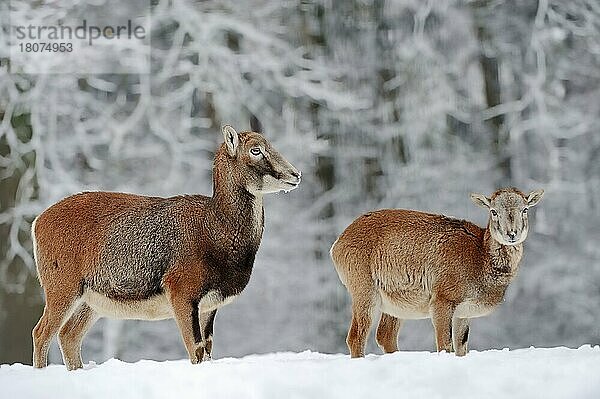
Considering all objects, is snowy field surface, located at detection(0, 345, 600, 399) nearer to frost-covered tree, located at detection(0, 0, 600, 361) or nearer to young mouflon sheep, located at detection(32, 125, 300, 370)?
young mouflon sheep, located at detection(32, 125, 300, 370)

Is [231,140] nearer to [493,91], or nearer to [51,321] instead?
[51,321]

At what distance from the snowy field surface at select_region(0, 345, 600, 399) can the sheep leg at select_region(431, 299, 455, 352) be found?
371mm

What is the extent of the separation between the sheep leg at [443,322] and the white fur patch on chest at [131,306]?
80 cm

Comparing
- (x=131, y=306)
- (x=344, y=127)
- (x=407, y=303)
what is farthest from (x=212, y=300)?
(x=344, y=127)

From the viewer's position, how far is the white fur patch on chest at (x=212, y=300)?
3.01 metres

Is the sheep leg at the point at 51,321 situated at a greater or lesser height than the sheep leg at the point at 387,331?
greater

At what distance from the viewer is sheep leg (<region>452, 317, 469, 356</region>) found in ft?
11.0

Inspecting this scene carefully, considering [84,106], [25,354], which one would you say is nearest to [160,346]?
[25,354]

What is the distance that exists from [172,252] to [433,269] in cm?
80

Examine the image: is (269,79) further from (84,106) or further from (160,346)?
(160,346)

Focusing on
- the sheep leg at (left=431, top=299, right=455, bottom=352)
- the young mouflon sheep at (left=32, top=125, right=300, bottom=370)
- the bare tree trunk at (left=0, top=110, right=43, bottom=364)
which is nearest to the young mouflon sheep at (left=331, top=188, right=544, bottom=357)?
the sheep leg at (left=431, top=299, right=455, bottom=352)

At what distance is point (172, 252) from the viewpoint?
3.05m

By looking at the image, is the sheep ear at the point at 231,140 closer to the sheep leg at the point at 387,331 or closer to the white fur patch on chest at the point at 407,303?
the white fur patch on chest at the point at 407,303

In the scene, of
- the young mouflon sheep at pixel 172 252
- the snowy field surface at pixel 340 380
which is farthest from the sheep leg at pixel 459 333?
the young mouflon sheep at pixel 172 252
